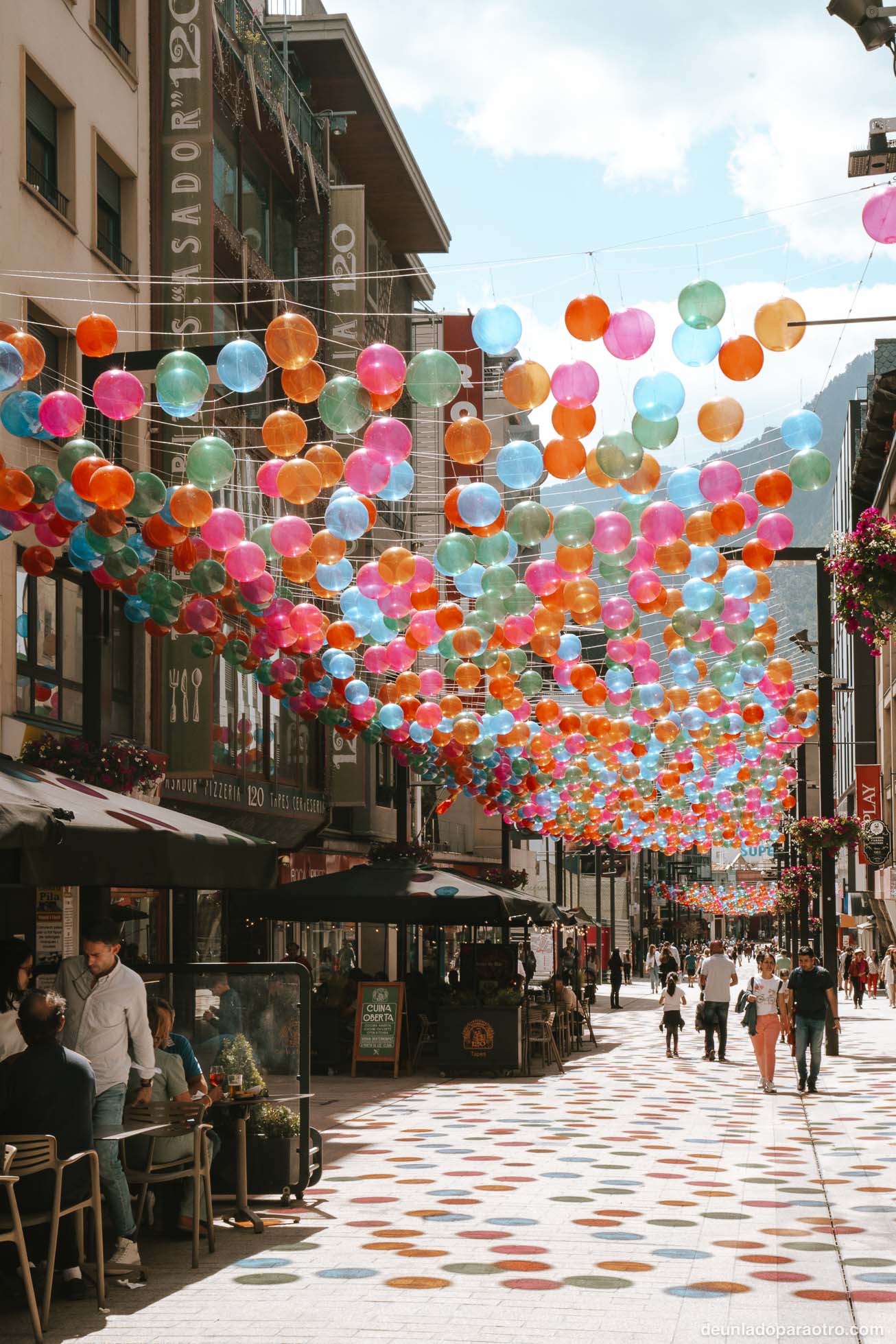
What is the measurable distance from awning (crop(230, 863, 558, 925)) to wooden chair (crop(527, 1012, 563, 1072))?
6.43 feet

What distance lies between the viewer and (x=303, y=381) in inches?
466

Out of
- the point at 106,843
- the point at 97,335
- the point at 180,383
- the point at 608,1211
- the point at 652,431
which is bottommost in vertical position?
the point at 608,1211

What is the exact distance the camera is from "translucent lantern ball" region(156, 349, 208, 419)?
39.7 feet

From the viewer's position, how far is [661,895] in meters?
140

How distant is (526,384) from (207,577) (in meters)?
5.29

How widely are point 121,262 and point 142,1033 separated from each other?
17638 mm

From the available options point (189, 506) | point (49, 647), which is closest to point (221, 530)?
point (189, 506)

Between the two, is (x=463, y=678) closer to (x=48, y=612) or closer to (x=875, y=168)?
(x=48, y=612)

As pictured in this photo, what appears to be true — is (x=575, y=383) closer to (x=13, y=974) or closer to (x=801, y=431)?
(x=801, y=431)

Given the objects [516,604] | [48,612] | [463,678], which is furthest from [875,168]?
[48,612]

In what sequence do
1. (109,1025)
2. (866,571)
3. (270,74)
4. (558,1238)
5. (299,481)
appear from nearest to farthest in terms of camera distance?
(109,1025), (558,1238), (299,481), (866,571), (270,74)

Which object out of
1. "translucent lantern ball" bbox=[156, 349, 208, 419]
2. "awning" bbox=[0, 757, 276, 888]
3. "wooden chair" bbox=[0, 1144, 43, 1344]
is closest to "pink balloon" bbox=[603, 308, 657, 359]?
"translucent lantern ball" bbox=[156, 349, 208, 419]

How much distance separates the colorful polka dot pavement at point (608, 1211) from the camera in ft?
27.7

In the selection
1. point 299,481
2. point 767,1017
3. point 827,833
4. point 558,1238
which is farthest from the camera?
point 827,833
